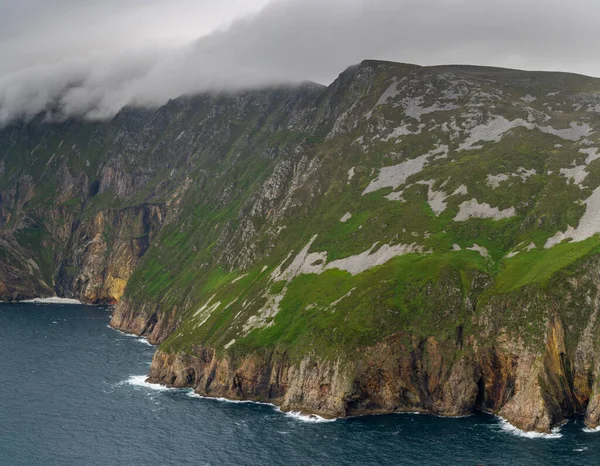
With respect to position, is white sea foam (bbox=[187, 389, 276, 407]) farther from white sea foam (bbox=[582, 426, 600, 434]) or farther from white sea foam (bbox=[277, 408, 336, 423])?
white sea foam (bbox=[582, 426, 600, 434])

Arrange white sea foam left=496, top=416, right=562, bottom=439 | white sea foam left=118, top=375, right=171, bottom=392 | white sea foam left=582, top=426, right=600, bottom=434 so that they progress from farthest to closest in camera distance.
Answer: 1. white sea foam left=118, top=375, right=171, bottom=392
2. white sea foam left=496, top=416, right=562, bottom=439
3. white sea foam left=582, top=426, right=600, bottom=434

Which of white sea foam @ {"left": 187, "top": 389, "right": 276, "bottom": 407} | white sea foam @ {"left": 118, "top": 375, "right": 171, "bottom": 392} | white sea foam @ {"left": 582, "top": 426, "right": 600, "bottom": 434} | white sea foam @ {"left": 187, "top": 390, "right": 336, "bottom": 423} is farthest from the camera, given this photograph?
white sea foam @ {"left": 118, "top": 375, "right": 171, "bottom": 392}

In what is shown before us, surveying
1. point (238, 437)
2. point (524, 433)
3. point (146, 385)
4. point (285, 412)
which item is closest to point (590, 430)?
point (524, 433)

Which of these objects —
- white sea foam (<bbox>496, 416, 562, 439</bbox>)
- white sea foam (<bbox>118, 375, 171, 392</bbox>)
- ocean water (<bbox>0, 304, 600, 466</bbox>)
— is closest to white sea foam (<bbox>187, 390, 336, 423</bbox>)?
ocean water (<bbox>0, 304, 600, 466</bbox>)

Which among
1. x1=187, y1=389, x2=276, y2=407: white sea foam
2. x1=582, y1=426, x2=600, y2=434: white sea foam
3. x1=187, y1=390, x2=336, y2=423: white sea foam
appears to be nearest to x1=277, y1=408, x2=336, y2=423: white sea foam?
x1=187, y1=390, x2=336, y2=423: white sea foam

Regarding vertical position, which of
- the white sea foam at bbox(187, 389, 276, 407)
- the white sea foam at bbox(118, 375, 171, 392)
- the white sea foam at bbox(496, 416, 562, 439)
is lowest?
the white sea foam at bbox(118, 375, 171, 392)

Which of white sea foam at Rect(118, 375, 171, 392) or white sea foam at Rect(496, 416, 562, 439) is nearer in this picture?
white sea foam at Rect(496, 416, 562, 439)

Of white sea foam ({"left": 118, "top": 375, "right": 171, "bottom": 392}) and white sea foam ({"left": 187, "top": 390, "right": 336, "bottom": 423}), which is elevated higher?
white sea foam ({"left": 187, "top": 390, "right": 336, "bottom": 423})

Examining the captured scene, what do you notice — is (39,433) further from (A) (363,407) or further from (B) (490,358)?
(B) (490,358)

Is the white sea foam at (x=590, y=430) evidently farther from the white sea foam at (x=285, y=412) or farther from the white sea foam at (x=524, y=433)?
the white sea foam at (x=285, y=412)

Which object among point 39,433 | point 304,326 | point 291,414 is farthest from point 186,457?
point 304,326

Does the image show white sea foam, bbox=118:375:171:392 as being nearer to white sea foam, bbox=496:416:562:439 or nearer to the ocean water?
the ocean water

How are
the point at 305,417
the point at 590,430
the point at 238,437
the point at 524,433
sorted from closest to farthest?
the point at 590,430
the point at 524,433
the point at 238,437
the point at 305,417

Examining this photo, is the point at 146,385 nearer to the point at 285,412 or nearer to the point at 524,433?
the point at 285,412
